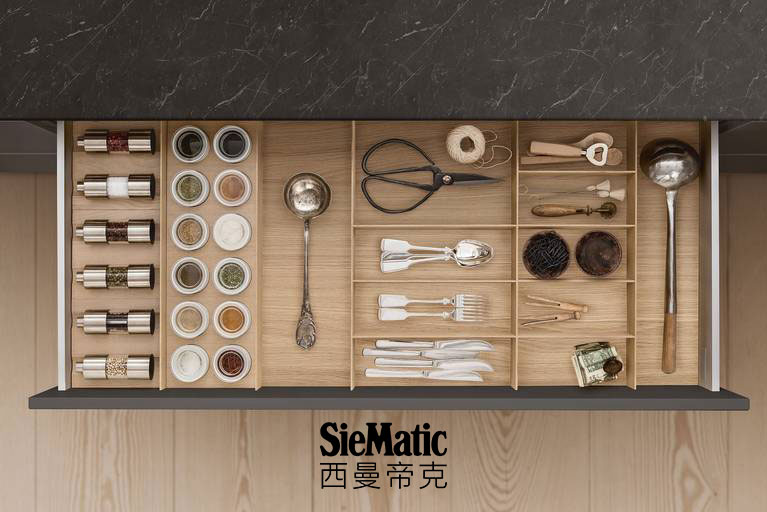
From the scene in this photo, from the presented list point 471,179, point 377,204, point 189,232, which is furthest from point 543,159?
point 189,232

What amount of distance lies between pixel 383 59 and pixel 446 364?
66 cm

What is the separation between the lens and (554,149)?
1266 mm

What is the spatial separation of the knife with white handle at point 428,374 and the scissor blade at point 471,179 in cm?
42

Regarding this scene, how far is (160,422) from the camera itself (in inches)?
62.1

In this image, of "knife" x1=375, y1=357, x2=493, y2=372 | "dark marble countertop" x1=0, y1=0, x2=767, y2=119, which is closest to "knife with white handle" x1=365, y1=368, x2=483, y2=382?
"knife" x1=375, y1=357, x2=493, y2=372

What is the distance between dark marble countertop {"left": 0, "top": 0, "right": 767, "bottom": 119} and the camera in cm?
112

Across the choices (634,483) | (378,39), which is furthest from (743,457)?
(378,39)

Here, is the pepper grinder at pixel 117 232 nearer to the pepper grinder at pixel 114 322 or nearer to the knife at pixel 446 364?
the pepper grinder at pixel 114 322

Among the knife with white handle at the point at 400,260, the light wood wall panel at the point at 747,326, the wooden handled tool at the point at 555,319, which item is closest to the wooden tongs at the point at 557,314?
the wooden handled tool at the point at 555,319

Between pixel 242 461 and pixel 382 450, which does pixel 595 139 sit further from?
pixel 242 461

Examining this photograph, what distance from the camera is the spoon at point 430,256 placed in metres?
1.30

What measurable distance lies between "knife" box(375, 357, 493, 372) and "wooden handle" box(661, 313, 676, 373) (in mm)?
378

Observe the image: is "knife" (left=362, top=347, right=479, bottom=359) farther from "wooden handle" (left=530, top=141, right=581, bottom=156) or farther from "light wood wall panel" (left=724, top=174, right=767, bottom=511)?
"light wood wall panel" (left=724, top=174, right=767, bottom=511)

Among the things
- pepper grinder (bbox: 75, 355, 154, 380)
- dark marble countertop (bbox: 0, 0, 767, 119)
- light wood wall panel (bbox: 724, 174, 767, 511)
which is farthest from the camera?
light wood wall panel (bbox: 724, 174, 767, 511)
